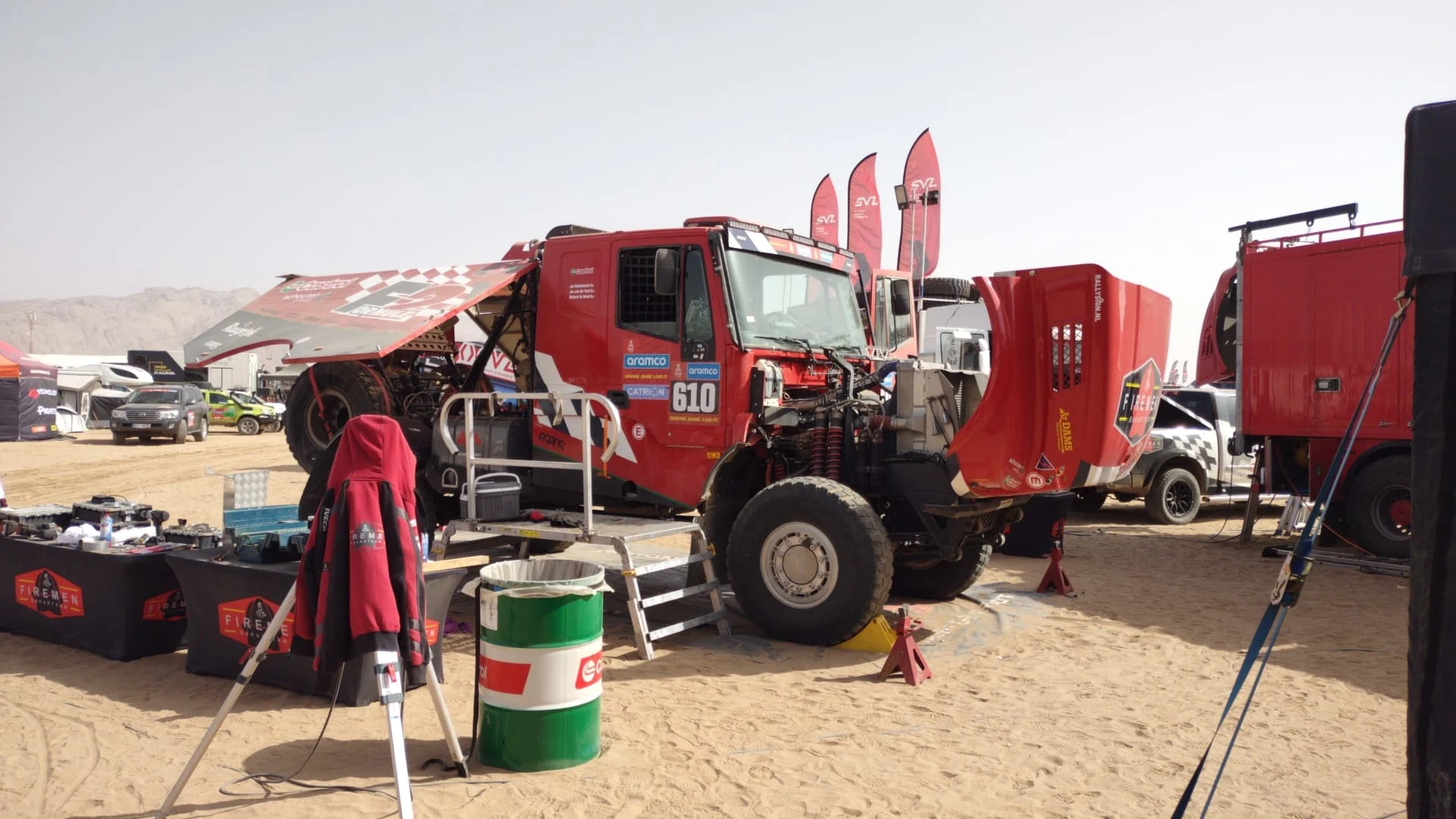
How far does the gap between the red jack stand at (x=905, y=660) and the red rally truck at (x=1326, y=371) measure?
275 inches

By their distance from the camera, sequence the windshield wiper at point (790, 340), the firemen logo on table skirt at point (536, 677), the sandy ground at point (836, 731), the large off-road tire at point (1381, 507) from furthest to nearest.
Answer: the large off-road tire at point (1381, 507) → the windshield wiper at point (790, 340) → the firemen logo on table skirt at point (536, 677) → the sandy ground at point (836, 731)

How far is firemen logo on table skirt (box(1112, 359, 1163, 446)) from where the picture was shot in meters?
6.11

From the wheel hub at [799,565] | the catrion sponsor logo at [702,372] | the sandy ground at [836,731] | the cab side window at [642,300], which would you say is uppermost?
the cab side window at [642,300]

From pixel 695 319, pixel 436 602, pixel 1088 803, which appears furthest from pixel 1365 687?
pixel 436 602

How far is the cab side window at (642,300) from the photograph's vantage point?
24.6ft

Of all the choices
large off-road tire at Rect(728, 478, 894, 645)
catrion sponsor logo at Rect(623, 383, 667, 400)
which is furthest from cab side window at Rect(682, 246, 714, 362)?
large off-road tire at Rect(728, 478, 894, 645)

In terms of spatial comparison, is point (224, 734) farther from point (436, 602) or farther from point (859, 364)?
point (859, 364)

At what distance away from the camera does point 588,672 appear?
15.5 feet

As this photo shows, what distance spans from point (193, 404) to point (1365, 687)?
30.3m

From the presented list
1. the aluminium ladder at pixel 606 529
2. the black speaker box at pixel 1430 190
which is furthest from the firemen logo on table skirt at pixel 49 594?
the black speaker box at pixel 1430 190

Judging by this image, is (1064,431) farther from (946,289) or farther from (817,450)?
(946,289)

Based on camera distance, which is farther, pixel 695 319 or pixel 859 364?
pixel 859 364

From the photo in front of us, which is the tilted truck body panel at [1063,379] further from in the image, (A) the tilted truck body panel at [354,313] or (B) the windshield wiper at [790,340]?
(A) the tilted truck body panel at [354,313]

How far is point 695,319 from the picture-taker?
7359 millimetres
